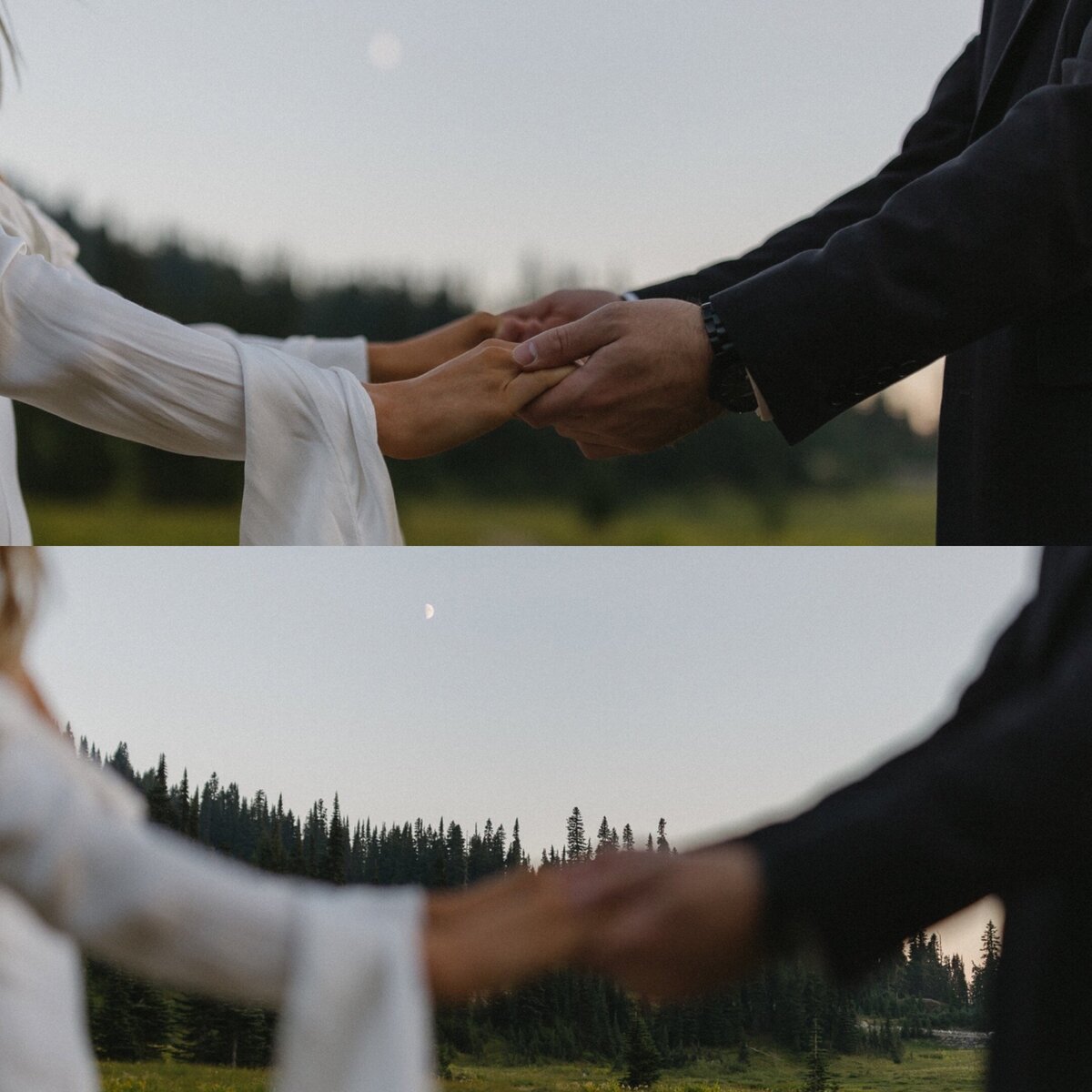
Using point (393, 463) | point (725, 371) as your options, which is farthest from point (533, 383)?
point (393, 463)

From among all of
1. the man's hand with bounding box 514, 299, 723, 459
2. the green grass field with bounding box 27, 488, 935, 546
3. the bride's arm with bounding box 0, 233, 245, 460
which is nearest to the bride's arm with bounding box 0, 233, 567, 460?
the bride's arm with bounding box 0, 233, 245, 460

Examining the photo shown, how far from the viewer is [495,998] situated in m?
0.78

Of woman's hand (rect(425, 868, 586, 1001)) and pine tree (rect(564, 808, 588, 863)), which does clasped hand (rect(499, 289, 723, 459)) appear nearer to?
pine tree (rect(564, 808, 588, 863))

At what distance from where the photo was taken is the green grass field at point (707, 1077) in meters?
0.82

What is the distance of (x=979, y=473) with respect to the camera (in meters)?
1.12

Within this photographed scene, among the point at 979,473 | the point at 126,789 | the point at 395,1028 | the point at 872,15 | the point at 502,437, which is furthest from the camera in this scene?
the point at 502,437

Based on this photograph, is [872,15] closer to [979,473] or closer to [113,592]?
[979,473]

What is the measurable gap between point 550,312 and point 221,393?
48cm

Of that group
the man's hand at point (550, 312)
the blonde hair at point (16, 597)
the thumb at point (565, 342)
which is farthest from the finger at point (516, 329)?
the blonde hair at point (16, 597)

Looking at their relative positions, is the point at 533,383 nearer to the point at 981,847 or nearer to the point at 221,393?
the point at 221,393

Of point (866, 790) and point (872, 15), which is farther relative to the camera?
point (872, 15)

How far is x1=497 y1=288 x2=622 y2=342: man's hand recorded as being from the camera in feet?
4.29

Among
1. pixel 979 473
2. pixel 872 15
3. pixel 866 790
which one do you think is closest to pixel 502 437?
pixel 872 15

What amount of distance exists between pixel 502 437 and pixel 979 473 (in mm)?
4925
